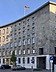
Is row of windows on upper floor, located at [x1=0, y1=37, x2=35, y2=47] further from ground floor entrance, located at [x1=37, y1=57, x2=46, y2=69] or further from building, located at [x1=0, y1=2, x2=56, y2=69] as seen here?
ground floor entrance, located at [x1=37, y1=57, x2=46, y2=69]

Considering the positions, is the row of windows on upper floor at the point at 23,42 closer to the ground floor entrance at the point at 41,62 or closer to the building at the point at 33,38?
the building at the point at 33,38

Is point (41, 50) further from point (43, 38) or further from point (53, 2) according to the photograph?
point (53, 2)

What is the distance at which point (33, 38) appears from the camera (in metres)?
73.4

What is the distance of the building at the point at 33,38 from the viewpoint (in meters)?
67.5

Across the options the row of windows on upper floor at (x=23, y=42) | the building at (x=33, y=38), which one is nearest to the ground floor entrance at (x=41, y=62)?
the building at (x=33, y=38)

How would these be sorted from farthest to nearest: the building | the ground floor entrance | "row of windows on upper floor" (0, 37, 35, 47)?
"row of windows on upper floor" (0, 37, 35, 47)
the ground floor entrance
the building

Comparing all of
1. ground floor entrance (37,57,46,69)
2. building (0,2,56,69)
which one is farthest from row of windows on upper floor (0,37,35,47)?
ground floor entrance (37,57,46,69)

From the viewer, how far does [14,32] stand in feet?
272

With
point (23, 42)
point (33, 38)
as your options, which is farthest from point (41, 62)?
point (23, 42)

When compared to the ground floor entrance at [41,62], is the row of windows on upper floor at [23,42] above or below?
above

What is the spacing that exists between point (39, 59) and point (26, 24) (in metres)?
13.8

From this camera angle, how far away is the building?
67500 mm

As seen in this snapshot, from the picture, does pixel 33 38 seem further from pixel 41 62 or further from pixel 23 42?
pixel 41 62

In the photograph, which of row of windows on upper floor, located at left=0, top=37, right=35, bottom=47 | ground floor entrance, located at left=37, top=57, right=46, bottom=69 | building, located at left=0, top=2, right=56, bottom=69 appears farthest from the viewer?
row of windows on upper floor, located at left=0, top=37, right=35, bottom=47
